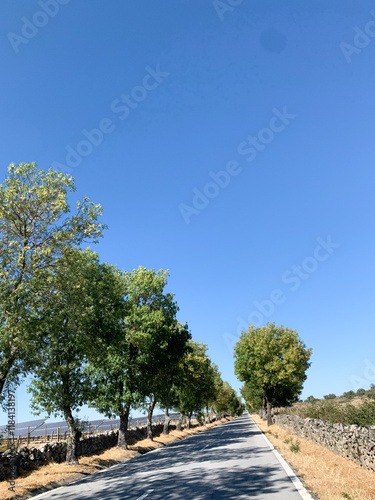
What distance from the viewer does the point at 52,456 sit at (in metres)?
17.3

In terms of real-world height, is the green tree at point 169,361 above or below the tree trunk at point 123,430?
above

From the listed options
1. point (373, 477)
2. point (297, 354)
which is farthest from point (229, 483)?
point (297, 354)

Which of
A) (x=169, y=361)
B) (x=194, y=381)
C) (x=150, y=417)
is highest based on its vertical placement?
(x=169, y=361)

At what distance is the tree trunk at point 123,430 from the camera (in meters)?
25.6

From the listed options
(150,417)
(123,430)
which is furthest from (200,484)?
(150,417)

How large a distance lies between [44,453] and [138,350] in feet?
38.5

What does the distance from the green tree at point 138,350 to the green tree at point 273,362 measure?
1705 cm

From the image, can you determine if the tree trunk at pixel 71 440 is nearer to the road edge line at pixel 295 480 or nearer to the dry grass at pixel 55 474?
the dry grass at pixel 55 474

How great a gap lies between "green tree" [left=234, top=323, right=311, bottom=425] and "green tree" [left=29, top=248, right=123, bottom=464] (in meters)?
29.9

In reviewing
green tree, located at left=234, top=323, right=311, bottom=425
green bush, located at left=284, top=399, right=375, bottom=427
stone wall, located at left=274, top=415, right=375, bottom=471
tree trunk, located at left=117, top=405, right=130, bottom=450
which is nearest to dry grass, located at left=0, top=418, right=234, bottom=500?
tree trunk, located at left=117, top=405, right=130, bottom=450

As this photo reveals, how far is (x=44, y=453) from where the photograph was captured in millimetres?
16703

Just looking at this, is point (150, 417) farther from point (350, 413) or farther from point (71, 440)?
point (350, 413)

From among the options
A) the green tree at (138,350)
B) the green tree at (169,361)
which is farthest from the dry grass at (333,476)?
the green tree at (169,361)

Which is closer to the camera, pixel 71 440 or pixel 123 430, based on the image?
pixel 71 440
